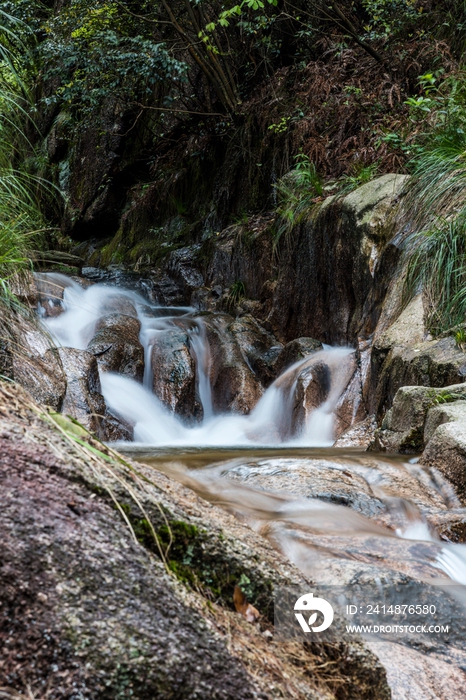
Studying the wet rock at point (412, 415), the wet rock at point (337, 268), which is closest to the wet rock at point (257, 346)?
the wet rock at point (337, 268)

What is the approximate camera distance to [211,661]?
3.59ft

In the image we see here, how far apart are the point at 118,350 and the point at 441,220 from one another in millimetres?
4281

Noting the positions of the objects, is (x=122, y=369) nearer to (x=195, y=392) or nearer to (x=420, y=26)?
(x=195, y=392)

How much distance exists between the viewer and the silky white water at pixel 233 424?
2.79 metres

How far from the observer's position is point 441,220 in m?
5.37

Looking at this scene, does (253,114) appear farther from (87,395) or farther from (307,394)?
(87,395)

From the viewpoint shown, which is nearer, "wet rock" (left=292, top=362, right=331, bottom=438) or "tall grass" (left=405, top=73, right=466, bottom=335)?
"tall grass" (left=405, top=73, right=466, bottom=335)

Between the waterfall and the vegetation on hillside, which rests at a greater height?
the vegetation on hillside

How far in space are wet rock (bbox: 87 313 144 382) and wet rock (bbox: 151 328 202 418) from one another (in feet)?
0.74

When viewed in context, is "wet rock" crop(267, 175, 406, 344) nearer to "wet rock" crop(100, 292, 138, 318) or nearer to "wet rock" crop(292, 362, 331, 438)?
"wet rock" crop(292, 362, 331, 438)

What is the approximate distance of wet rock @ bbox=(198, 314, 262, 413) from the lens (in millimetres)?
7785

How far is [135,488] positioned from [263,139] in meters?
10.3

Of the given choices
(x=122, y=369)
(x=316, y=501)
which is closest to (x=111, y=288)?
(x=122, y=369)

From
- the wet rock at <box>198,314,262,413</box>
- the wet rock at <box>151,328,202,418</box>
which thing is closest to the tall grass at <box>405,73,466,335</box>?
the wet rock at <box>198,314,262,413</box>
